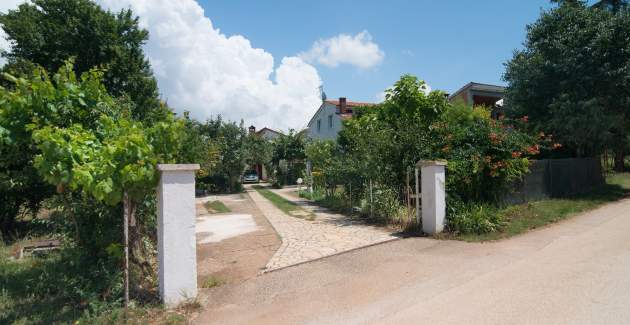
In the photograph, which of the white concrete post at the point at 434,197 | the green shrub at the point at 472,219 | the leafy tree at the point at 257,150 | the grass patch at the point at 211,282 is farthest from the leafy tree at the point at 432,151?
the leafy tree at the point at 257,150

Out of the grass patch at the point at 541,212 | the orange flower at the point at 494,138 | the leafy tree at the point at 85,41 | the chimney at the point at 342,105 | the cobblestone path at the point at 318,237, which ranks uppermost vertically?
the chimney at the point at 342,105

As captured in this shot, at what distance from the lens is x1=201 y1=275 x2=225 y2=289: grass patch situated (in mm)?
5434

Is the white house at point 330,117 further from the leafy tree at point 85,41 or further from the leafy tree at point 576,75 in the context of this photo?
the leafy tree at point 85,41

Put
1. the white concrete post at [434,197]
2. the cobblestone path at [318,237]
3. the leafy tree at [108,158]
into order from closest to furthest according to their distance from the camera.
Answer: the leafy tree at [108,158], the cobblestone path at [318,237], the white concrete post at [434,197]

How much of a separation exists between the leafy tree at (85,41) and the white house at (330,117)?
20.0 meters

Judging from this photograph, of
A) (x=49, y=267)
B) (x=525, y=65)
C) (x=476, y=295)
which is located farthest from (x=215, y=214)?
(x=525, y=65)

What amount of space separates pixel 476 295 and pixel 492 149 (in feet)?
18.3

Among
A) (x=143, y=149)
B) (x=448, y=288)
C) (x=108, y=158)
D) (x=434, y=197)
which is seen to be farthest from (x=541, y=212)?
(x=108, y=158)

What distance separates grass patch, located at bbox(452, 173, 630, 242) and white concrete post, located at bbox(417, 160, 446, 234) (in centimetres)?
37

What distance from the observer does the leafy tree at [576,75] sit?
44.0 ft

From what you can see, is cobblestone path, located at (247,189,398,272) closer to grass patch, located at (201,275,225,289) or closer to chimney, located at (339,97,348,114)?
grass patch, located at (201,275,225,289)

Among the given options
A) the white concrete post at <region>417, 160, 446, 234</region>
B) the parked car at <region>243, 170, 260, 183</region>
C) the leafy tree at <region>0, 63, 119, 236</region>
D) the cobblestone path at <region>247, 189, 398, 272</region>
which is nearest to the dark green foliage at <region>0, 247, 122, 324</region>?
the leafy tree at <region>0, 63, 119, 236</region>

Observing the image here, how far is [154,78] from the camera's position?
46.8ft

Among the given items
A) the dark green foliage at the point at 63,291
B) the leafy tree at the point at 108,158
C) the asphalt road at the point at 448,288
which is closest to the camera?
the leafy tree at the point at 108,158
